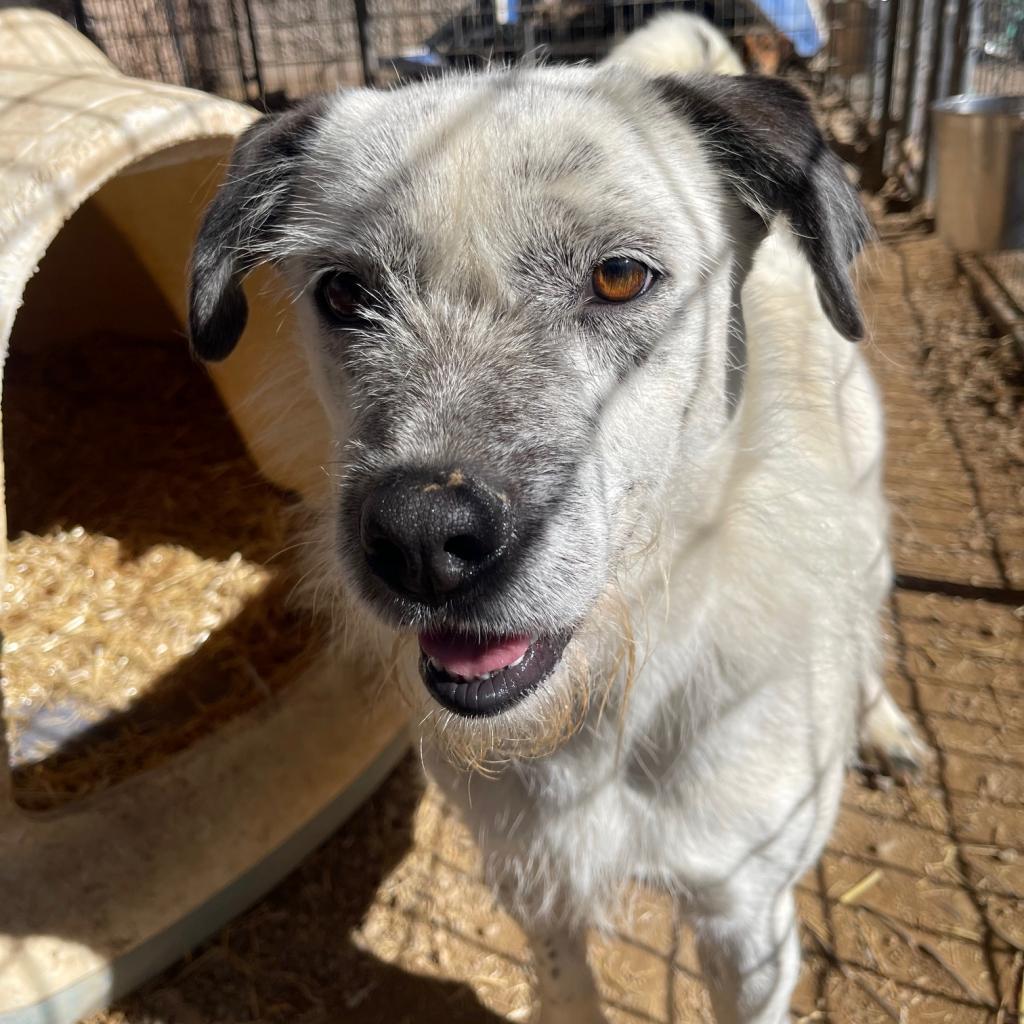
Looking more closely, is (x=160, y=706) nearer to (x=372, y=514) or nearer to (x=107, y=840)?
(x=107, y=840)

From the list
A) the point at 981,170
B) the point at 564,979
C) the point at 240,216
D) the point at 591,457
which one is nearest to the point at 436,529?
the point at 591,457

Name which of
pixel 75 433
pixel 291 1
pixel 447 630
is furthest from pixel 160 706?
pixel 291 1

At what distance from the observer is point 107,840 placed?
2.28m

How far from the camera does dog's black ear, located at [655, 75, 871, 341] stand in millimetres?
1637

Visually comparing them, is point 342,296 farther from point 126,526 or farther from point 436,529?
point 126,526

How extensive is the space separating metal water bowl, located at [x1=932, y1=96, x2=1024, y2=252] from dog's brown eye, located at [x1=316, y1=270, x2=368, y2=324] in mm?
4305

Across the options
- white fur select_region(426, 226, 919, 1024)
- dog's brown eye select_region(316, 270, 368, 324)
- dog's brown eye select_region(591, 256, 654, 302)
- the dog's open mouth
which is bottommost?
white fur select_region(426, 226, 919, 1024)

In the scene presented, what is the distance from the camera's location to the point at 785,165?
1626mm

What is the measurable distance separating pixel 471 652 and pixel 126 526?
252 cm

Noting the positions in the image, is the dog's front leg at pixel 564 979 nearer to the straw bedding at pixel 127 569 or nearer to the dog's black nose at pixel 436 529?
the straw bedding at pixel 127 569

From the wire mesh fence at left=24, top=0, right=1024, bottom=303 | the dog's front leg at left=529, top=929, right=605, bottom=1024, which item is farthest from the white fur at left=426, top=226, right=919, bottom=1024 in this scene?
the wire mesh fence at left=24, top=0, right=1024, bottom=303

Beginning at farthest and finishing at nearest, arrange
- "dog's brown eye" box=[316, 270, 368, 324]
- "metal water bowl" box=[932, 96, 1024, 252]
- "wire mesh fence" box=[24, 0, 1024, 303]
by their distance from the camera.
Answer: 1. "wire mesh fence" box=[24, 0, 1024, 303]
2. "metal water bowl" box=[932, 96, 1024, 252]
3. "dog's brown eye" box=[316, 270, 368, 324]

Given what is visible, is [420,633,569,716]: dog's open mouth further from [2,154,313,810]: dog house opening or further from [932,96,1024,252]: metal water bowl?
[932,96,1024,252]: metal water bowl

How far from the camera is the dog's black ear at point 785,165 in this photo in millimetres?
1637
